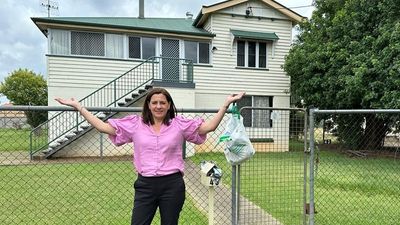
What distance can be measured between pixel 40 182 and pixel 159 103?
258 inches

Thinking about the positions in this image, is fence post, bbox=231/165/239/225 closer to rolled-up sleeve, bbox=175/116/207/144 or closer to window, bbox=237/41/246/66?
rolled-up sleeve, bbox=175/116/207/144

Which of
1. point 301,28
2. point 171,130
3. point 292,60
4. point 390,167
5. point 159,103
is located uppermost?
point 301,28

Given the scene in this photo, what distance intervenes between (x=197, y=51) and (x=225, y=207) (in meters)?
11.8

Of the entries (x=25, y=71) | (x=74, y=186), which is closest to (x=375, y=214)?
(x=74, y=186)

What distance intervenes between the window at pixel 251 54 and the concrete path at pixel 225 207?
10071 millimetres

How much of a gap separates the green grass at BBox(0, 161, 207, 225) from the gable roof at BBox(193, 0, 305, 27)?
9.14 meters

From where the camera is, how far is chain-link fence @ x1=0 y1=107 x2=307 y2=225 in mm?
5477

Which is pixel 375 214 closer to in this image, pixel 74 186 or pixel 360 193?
pixel 360 193

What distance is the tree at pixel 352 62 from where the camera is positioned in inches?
512

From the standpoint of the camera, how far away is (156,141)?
10.2 feet

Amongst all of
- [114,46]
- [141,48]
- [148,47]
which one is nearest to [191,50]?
[148,47]

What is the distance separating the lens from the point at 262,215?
5656 millimetres

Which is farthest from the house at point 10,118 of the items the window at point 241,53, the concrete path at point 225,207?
the window at point 241,53

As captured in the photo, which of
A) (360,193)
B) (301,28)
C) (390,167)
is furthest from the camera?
(301,28)
